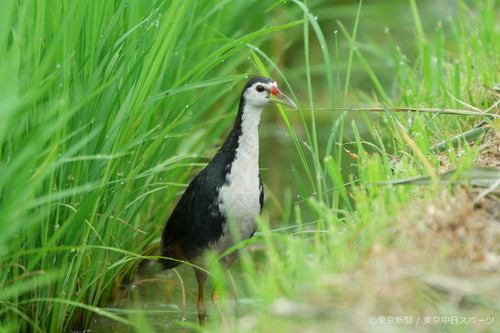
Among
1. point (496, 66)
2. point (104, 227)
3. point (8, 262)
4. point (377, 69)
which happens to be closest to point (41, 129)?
point (8, 262)

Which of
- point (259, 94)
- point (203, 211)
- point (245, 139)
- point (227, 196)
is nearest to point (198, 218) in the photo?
point (203, 211)

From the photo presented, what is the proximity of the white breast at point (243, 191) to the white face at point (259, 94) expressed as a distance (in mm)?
125

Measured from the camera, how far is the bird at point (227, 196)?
379 cm

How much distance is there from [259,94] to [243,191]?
46 centimetres

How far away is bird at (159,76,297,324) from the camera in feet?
12.5

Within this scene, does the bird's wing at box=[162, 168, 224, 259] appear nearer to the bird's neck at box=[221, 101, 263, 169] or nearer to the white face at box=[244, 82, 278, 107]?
the bird's neck at box=[221, 101, 263, 169]

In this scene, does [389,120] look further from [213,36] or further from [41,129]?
[41,129]

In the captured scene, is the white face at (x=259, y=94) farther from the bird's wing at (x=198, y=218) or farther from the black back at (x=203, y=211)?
the bird's wing at (x=198, y=218)

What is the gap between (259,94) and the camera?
3.98 m

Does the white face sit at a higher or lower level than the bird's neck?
higher

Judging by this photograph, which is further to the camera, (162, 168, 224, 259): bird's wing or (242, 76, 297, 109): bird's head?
(242, 76, 297, 109): bird's head

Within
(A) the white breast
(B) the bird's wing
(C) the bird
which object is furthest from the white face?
(B) the bird's wing

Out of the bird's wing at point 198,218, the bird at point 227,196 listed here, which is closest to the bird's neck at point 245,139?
the bird at point 227,196

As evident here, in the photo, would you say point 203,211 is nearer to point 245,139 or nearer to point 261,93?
point 245,139
